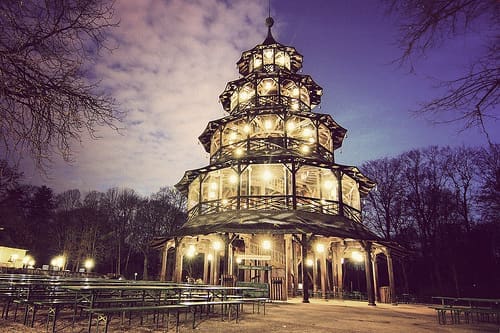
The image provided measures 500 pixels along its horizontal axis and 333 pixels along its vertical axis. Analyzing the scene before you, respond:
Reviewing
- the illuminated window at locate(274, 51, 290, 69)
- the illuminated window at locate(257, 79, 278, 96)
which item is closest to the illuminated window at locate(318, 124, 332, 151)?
the illuminated window at locate(257, 79, 278, 96)

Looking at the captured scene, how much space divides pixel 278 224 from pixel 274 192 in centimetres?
546

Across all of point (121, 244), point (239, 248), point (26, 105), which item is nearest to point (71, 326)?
point (26, 105)

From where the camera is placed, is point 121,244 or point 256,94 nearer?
point 256,94

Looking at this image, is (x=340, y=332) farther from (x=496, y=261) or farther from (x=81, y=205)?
(x=81, y=205)

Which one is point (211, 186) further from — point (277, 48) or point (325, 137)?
point (277, 48)

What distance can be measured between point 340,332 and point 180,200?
36.8 metres

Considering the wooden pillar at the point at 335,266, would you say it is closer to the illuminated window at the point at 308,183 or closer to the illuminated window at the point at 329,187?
the illuminated window at the point at 329,187

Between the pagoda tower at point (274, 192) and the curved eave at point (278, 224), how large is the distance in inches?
2.1

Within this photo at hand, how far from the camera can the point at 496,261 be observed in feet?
90.5

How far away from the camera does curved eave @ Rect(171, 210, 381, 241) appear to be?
15.2 metres

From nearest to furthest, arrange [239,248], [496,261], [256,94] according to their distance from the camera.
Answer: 1. [239,248]
2. [256,94]
3. [496,261]

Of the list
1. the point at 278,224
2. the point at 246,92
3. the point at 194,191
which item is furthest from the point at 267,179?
the point at 246,92

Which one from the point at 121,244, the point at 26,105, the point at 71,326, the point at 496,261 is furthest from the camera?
the point at 121,244

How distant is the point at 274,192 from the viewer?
2089 cm
